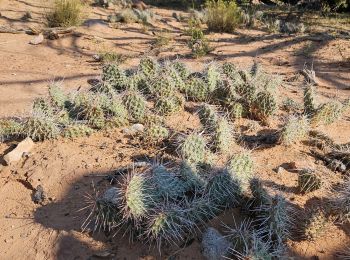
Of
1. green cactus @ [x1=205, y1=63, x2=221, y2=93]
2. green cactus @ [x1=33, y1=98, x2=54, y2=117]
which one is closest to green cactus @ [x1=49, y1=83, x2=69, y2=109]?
green cactus @ [x1=33, y1=98, x2=54, y2=117]

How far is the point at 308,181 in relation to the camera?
2945mm

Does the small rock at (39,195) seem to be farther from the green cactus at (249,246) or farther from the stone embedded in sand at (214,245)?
the green cactus at (249,246)

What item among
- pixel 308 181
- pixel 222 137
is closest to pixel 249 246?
pixel 308 181

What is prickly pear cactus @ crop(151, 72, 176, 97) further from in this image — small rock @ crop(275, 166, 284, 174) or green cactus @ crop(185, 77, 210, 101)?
small rock @ crop(275, 166, 284, 174)

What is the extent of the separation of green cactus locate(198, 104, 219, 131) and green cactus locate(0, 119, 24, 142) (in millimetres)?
1623

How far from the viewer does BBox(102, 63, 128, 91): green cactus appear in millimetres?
4480

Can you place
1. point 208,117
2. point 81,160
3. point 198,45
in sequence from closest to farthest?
point 81,160 < point 208,117 < point 198,45

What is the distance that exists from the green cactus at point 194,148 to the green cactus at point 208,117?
1.26 ft

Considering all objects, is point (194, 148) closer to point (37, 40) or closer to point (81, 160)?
point (81, 160)

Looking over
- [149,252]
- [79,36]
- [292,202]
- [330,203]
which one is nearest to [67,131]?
[149,252]

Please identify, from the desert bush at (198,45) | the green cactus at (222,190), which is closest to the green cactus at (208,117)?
the green cactus at (222,190)

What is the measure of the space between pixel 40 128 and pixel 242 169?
1.78 m

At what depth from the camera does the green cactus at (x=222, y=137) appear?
11.0ft

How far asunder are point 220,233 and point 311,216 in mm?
593
